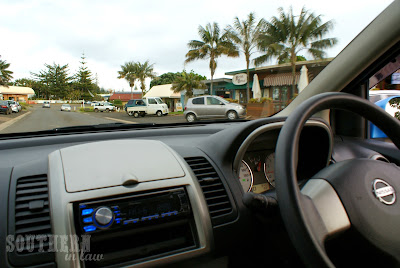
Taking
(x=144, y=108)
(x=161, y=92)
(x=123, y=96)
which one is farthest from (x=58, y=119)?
(x=161, y=92)

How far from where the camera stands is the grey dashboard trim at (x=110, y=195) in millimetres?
Result: 1263

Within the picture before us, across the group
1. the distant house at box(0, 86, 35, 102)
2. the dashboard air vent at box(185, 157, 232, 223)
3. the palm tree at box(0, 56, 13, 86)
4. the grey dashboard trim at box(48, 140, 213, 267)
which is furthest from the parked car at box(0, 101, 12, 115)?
the dashboard air vent at box(185, 157, 232, 223)

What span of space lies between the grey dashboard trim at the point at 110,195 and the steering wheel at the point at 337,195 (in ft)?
1.73

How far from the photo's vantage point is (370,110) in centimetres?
142

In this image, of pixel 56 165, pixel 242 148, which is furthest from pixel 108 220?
pixel 242 148

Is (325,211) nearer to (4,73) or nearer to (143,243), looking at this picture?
(143,243)

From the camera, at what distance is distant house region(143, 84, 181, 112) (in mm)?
4100

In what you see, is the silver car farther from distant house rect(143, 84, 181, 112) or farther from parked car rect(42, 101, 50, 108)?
parked car rect(42, 101, 50, 108)

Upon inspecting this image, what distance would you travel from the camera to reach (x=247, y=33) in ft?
12.2

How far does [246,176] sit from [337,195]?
2.72 feet

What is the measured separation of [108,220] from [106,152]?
1.43ft

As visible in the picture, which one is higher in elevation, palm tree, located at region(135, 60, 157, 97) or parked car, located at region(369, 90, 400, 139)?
palm tree, located at region(135, 60, 157, 97)

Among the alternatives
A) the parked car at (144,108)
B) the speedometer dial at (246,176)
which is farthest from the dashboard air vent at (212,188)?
the parked car at (144,108)

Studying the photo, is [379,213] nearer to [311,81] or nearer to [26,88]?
[311,81]
